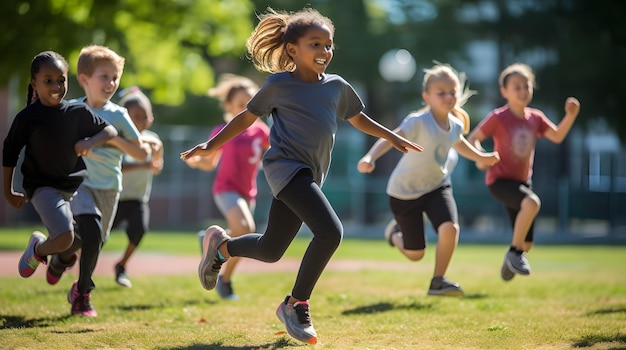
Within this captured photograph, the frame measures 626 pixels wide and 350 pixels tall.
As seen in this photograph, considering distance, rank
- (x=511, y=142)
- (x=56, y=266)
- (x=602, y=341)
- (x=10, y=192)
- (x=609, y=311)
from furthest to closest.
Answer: (x=511, y=142)
(x=609, y=311)
(x=56, y=266)
(x=10, y=192)
(x=602, y=341)

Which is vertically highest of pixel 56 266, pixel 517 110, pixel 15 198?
pixel 517 110

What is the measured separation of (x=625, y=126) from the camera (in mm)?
26828

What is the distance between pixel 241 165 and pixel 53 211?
8.84ft

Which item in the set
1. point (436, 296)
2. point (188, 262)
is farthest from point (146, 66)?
point (436, 296)

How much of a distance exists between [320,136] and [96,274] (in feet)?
19.4

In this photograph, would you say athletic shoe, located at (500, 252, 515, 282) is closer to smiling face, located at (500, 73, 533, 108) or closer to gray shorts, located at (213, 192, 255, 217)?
smiling face, located at (500, 73, 533, 108)

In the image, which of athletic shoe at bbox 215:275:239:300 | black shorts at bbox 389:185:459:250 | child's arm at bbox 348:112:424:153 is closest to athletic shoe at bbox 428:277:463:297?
black shorts at bbox 389:185:459:250

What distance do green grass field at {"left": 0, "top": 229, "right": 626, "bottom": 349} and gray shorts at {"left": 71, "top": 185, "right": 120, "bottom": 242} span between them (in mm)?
735

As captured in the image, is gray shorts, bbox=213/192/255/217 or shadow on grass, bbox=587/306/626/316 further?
gray shorts, bbox=213/192/255/217

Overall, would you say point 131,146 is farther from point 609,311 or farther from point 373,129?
point 609,311

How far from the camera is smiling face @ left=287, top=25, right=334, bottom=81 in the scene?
5.79 meters

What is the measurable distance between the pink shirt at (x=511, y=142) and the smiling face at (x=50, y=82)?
411cm

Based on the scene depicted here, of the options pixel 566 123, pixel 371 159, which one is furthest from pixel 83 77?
pixel 566 123

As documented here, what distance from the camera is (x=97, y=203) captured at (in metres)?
7.27
